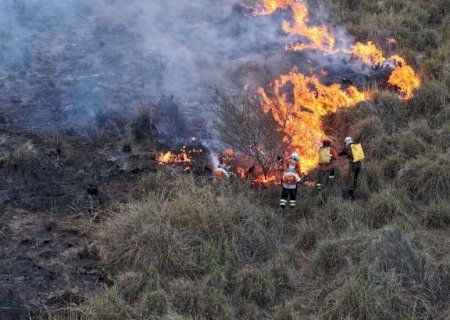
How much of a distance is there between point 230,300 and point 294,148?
12.2 feet

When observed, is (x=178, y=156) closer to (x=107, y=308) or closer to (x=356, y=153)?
(x=356, y=153)

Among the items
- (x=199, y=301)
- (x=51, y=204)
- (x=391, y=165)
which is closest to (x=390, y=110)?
(x=391, y=165)

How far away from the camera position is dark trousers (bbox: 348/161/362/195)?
28.7 ft

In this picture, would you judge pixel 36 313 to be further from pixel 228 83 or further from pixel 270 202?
pixel 228 83

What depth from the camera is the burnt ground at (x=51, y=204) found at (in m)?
6.35

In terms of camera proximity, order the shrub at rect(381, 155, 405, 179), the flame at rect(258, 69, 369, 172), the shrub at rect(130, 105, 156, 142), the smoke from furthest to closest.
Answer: the smoke → the shrub at rect(130, 105, 156, 142) → the flame at rect(258, 69, 369, 172) → the shrub at rect(381, 155, 405, 179)

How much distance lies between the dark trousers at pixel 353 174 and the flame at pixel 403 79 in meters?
3.14

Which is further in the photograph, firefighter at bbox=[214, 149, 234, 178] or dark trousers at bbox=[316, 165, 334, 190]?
dark trousers at bbox=[316, 165, 334, 190]

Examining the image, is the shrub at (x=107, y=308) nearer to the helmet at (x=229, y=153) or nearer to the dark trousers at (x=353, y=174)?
the helmet at (x=229, y=153)

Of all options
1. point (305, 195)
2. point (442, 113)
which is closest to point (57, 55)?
point (305, 195)

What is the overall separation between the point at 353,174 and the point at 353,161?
Result: 0.79ft

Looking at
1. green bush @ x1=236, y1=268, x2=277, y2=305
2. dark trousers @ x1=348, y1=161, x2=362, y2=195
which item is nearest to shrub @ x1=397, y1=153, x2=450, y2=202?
dark trousers @ x1=348, y1=161, x2=362, y2=195

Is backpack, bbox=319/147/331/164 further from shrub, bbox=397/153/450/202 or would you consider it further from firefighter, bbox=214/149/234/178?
firefighter, bbox=214/149/234/178

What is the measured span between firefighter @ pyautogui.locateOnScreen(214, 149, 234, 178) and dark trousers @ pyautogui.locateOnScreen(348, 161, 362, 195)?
1.87 m
